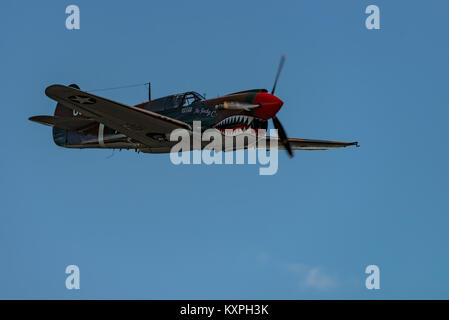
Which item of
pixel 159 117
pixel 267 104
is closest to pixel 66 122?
pixel 159 117

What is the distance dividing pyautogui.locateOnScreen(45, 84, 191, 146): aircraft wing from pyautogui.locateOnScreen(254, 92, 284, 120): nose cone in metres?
2.46

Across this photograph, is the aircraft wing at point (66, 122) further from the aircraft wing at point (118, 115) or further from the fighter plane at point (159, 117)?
the aircraft wing at point (118, 115)

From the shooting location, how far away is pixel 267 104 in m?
21.3

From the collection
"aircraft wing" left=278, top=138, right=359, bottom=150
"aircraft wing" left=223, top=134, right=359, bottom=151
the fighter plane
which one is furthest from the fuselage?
"aircraft wing" left=278, top=138, right=359, bottom=150

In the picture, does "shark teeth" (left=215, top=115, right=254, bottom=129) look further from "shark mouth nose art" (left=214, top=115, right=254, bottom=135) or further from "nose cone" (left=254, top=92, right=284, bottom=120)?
"nose cone" (left=254, top=92, right=284, bottom=120)

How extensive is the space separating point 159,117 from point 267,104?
11.5 ft

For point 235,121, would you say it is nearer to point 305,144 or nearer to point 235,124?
point 235,124

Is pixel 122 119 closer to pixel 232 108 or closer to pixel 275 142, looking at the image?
pixel 232 108

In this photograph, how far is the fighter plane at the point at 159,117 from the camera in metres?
21.0
